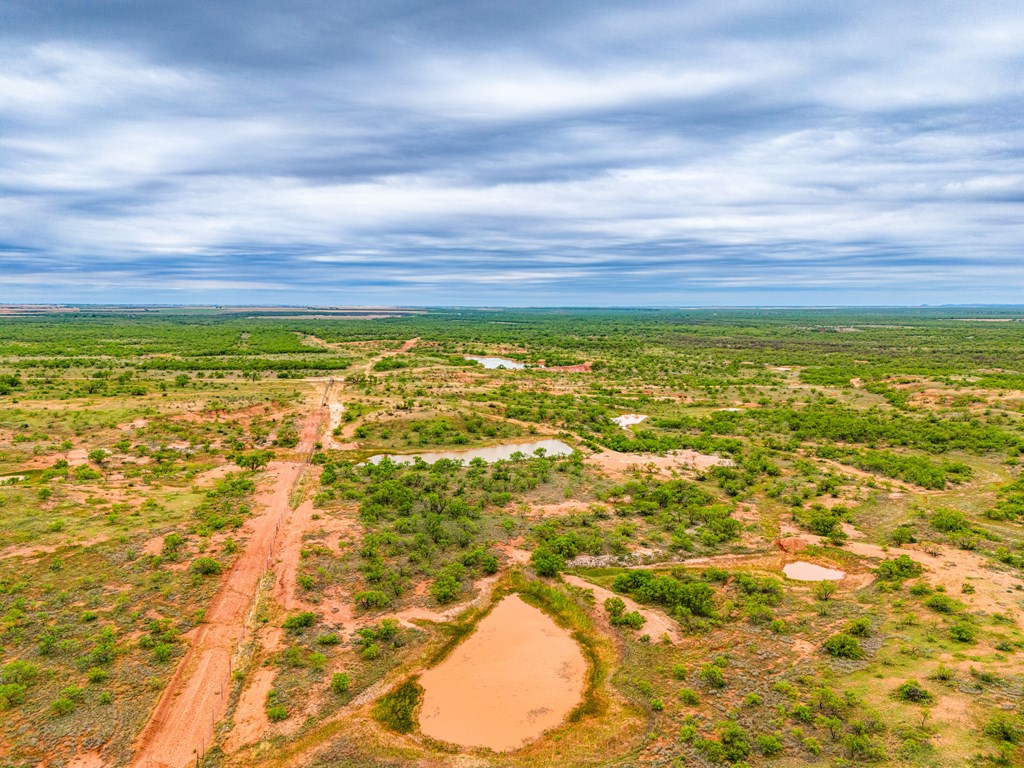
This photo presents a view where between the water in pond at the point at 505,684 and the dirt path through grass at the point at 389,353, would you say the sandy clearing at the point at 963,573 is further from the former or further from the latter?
the dirt path through grass at the point at 389,353

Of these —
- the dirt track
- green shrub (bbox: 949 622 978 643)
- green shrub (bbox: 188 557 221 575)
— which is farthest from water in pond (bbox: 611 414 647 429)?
green shrub (bbox: 188 557 221 575)

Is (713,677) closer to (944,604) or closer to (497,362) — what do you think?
(944,604)

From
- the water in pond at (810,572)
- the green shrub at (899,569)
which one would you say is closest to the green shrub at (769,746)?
the water in pond at (810,572)

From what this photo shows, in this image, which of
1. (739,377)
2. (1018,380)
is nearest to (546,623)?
(739,377)

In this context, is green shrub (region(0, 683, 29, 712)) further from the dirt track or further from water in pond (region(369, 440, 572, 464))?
water in pond (region(369, 440, 572, 464))

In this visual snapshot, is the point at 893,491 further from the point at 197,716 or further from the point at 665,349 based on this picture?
the point at 665,349

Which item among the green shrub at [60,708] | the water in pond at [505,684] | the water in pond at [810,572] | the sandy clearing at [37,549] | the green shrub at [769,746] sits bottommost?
the water in pond at [505,684]

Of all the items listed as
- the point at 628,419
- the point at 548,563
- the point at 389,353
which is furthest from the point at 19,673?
the point at 389,353
